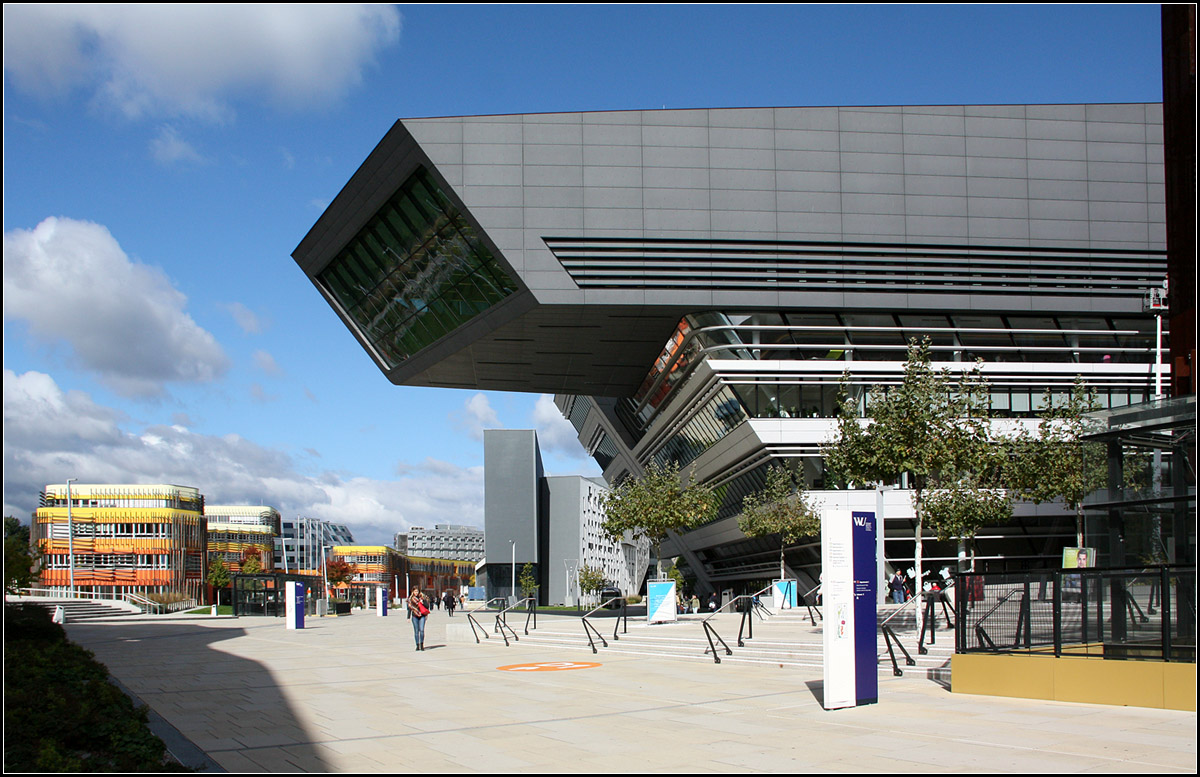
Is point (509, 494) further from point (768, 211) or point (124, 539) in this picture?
point (768, 211)

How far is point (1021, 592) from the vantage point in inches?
557

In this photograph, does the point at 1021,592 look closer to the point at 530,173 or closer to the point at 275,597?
the point at 530,173

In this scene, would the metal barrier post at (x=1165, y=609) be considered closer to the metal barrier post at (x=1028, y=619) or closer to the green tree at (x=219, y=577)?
the metal barrier post at (x=1028, y=619)

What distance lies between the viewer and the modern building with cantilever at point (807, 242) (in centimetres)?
3838

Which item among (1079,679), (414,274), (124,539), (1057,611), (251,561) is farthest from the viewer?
(251,561)

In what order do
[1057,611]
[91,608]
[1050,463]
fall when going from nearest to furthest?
1. [1057,611]
2. [1050,463]
3. [91,608]

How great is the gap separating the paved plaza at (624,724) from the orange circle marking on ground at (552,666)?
0.56 meters

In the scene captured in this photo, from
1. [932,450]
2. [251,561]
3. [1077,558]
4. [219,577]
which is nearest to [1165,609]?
[1077,558]

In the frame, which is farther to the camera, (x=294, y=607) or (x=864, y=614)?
(x=294, y=607)

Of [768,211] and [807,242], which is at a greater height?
[768,211]

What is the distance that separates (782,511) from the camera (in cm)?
3972

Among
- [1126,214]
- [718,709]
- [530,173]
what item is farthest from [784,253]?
[718,709]

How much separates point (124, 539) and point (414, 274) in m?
84.3

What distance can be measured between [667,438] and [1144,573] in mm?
40106
